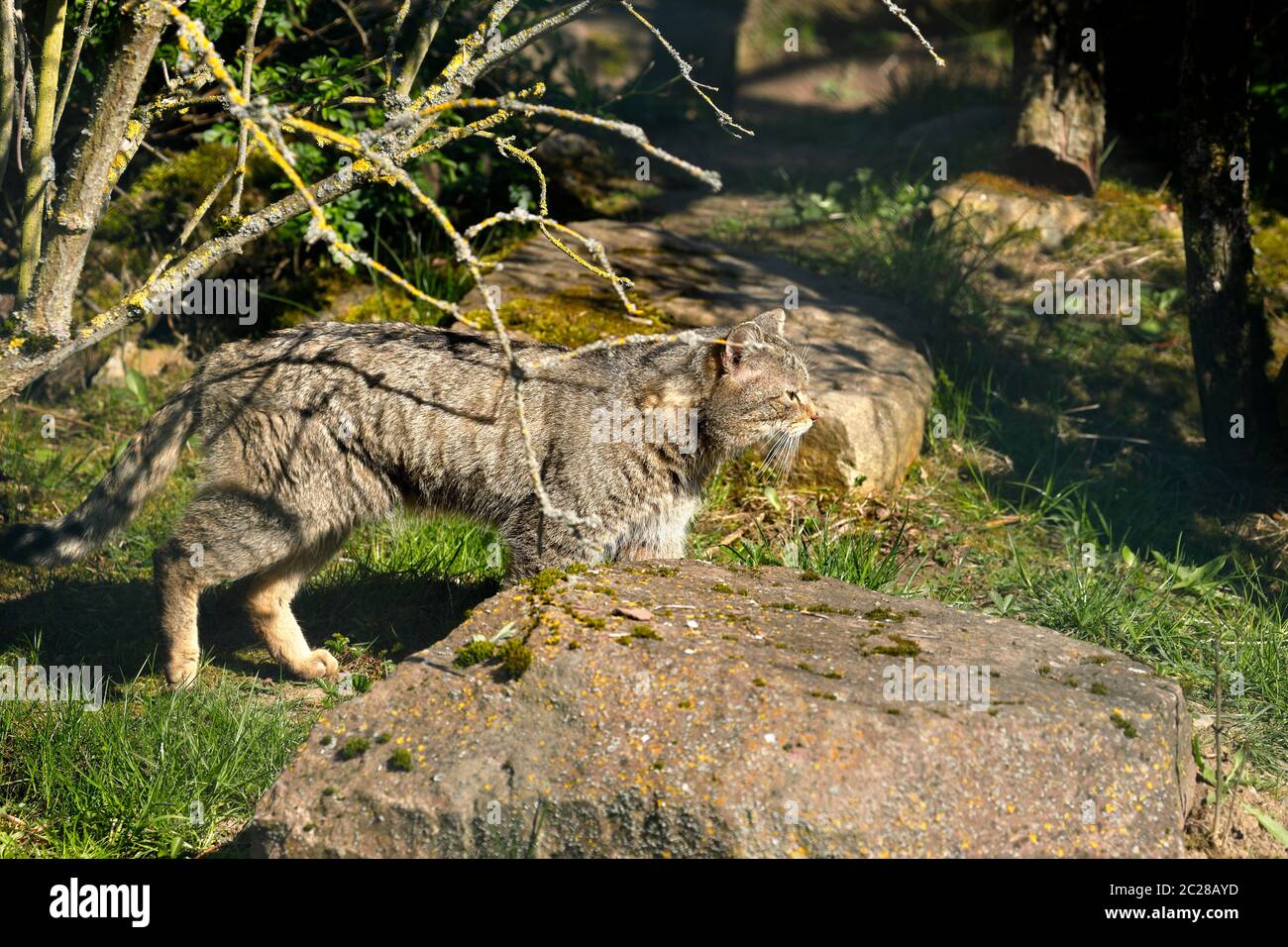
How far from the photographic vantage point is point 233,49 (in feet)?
26.2

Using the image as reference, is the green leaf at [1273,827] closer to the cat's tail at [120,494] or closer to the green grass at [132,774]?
the green grass at [132,774]

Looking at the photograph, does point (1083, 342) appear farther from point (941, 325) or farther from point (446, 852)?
point (446, 852)

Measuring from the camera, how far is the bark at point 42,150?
390 cm

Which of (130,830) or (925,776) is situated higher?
(925,776)

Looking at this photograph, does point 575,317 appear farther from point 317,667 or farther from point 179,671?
point 179,671

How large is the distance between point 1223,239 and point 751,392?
3.41 metres

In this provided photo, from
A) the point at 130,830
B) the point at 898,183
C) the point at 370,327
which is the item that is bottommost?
the point at 130,830

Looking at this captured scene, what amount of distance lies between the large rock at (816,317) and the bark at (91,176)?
3.43 m

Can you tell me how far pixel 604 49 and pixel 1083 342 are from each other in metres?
7.97

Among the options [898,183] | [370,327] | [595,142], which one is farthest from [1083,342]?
[370,327]

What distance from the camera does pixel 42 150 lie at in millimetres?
4027

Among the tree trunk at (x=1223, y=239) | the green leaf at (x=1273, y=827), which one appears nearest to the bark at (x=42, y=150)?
the green leaf at (x=1273, y=827)

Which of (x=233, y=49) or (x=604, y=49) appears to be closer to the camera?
(x=233, y=49)

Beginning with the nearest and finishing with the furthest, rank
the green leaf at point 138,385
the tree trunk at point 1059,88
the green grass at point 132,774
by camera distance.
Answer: the green grass at point 132,774 < the green leaf at point 138,385 < the tree trunk at point 1059,88
